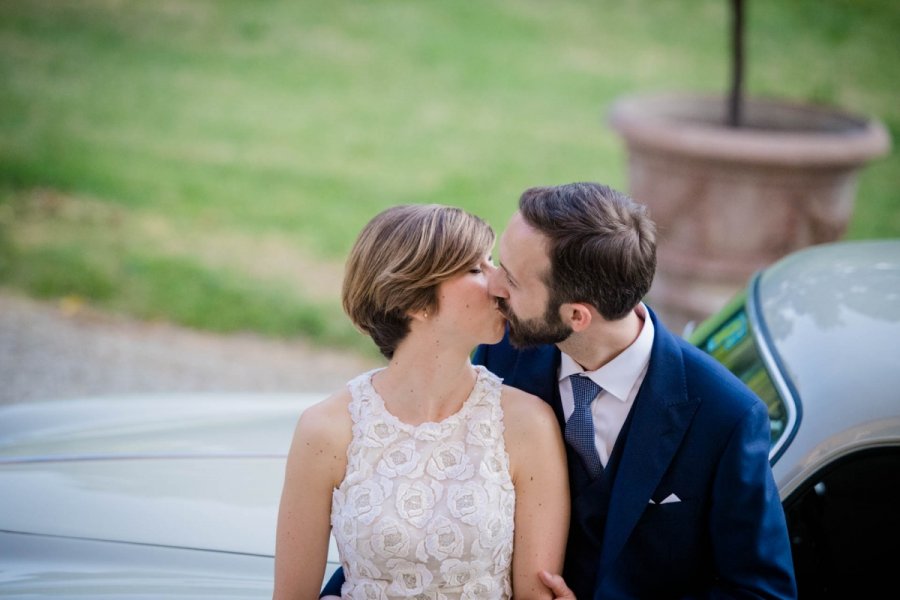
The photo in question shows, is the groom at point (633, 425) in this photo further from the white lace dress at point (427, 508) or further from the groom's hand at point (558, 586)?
the white lace dress at point (427, 508)

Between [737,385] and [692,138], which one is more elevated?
[692,138]

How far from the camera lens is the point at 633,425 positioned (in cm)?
220

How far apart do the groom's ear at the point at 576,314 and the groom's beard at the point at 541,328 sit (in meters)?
0.01

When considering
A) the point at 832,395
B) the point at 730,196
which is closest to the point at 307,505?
the point at 832,395

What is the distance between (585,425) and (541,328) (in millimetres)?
248

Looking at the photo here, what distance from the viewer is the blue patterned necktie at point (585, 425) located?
2.29 meters

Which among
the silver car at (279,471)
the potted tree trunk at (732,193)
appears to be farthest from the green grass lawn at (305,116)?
the silver car at (279,471)

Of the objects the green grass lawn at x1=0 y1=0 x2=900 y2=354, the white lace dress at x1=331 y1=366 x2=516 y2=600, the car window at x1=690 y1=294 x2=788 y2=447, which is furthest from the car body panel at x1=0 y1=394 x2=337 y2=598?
the green grass lawn at x1=0 y1=0 x2=900 y2=354

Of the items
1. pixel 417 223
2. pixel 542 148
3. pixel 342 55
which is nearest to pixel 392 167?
pixel 542 148

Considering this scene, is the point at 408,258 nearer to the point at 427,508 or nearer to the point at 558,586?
the point at 427,508

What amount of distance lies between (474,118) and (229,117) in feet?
8.99

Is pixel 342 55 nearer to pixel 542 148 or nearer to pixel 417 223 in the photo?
pixel 542 148

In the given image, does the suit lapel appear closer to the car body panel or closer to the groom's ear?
the groom's ear

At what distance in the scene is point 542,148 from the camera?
1068 centimetres
